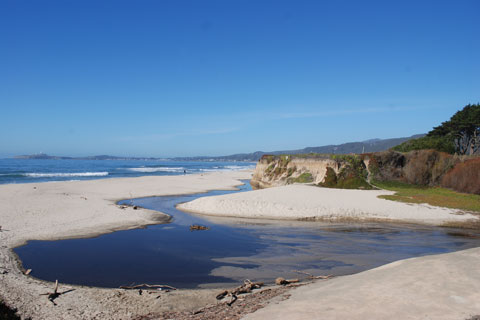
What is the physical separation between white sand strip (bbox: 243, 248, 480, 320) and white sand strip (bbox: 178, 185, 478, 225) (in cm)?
1140

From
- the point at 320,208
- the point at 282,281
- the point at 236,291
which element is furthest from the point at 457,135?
the point at 236,291

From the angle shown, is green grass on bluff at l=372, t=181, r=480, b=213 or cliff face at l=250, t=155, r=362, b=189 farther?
cliff face at l=250, t=155, r=362, b=189

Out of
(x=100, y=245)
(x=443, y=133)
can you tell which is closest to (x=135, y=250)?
(x=100, y=245)

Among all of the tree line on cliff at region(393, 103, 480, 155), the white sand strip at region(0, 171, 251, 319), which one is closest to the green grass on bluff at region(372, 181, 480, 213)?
the tree line on cliff at region(393, 103, 480, 155)

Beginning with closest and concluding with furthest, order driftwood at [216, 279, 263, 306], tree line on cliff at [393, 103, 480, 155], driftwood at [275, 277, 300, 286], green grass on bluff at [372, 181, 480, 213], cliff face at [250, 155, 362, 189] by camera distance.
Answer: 1. driftwood at [216, 279, 263, 306]
2. driftwood at [275, 277, 300, 286]
3. green grass on bluff at [372, 181, 480, 213]
4. cliff face at [250, 155, 362, 189]
5. tree line on cliff at [393, 103, 480, 155]

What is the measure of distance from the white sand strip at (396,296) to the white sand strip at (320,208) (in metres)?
11.4

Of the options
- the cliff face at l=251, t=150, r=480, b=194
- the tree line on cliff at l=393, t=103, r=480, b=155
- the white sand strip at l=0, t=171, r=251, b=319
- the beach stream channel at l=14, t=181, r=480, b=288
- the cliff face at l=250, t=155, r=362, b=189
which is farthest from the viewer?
the tree line on cliff at l=393, t=103, r=480, b=155

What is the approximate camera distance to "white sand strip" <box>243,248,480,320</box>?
5.41 metres

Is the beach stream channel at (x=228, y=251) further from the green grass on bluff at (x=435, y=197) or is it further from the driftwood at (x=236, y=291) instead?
the green grass on bluff at (x=435, y=197)

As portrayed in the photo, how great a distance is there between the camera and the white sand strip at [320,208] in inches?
736

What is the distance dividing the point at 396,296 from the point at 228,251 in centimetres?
716

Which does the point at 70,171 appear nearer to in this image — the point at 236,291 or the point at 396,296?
the point at 236,291

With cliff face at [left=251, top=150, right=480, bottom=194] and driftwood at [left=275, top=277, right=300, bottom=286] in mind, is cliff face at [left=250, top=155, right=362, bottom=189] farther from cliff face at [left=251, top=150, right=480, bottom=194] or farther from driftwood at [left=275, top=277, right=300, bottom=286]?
driftwood at [left=275, top=277, right=300, bottom=286]

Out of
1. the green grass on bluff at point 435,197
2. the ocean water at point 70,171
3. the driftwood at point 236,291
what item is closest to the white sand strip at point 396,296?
the driftwood at point 236,291
